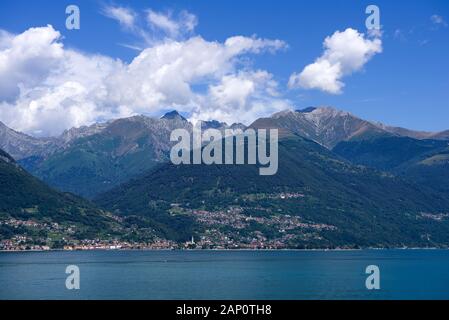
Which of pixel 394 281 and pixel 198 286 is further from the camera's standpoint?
pixel 394 281

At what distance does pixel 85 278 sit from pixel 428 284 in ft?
213

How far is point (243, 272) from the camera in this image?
5664 inches

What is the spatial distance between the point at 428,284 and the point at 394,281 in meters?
8.12

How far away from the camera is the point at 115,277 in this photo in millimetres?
129750
